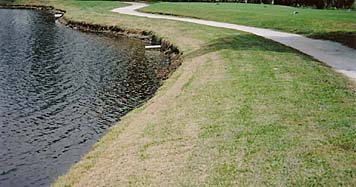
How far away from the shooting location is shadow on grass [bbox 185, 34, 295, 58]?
22.9 m

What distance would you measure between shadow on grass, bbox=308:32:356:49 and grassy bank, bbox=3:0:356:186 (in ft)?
21.9

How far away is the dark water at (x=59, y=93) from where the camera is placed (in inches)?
497

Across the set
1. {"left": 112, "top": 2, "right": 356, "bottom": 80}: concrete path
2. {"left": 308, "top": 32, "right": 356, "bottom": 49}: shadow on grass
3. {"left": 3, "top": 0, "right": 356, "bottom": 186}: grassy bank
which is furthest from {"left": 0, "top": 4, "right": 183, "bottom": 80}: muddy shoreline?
{"left": 308, "top": 32, "right": 356, "bottom": 49}: shadow on grass

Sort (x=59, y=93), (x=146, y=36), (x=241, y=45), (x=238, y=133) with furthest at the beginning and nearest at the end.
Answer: (x=146, y=36) → (x=241, y=45) → (x=59, y=93) → (x=238, y=133)

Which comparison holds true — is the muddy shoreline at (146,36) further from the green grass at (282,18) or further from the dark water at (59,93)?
the green grass at (282,18)

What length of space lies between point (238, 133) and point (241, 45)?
12960 millimetres

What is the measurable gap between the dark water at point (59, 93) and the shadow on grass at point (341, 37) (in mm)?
8650

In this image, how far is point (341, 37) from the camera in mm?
26328

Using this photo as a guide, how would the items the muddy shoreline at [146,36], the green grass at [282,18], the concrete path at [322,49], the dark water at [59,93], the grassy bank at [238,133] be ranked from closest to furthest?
the grassy bank at [238,133]
the dark water at [59,93]
the concrete path at [322,49]
the muddy shoreline at [146,36]
the green grass at [282,18]

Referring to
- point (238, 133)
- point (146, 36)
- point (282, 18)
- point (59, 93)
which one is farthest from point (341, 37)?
point (238, 133)

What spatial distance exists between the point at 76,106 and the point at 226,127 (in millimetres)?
7088

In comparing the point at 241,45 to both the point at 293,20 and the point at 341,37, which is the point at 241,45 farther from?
the point at 293,20

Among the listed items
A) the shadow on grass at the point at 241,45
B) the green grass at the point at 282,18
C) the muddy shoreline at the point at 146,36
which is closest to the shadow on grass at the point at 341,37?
the green grass at the point at 282,18

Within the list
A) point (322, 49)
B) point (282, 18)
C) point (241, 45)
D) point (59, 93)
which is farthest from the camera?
point (282, 18)
